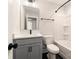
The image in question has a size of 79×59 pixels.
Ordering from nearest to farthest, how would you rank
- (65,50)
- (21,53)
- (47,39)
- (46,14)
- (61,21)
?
(21,53) → (65,50) → (47,39) → (46,14) → (61,21)

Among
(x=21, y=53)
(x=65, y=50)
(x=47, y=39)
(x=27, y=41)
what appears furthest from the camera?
(x=47, y=39)

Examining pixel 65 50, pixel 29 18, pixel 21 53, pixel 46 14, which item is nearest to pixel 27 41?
pixel 21 53

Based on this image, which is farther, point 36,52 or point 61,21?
point 61,21

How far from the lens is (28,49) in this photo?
7.29 ft

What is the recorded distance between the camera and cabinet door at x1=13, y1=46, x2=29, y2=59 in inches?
80.4

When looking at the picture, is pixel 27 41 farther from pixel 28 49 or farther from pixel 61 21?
pixel 61 21

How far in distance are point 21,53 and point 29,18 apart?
1149 mm

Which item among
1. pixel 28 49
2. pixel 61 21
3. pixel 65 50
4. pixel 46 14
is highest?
pixel 46 14

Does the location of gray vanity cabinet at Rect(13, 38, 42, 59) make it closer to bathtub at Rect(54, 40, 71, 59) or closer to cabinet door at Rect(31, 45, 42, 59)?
cabinet door at Rect(31, 45, 42, 59)

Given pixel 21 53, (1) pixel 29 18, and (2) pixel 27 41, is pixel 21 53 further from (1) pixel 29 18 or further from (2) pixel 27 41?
(1) pixel 29 18

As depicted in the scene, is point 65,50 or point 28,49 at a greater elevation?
point 28,49
